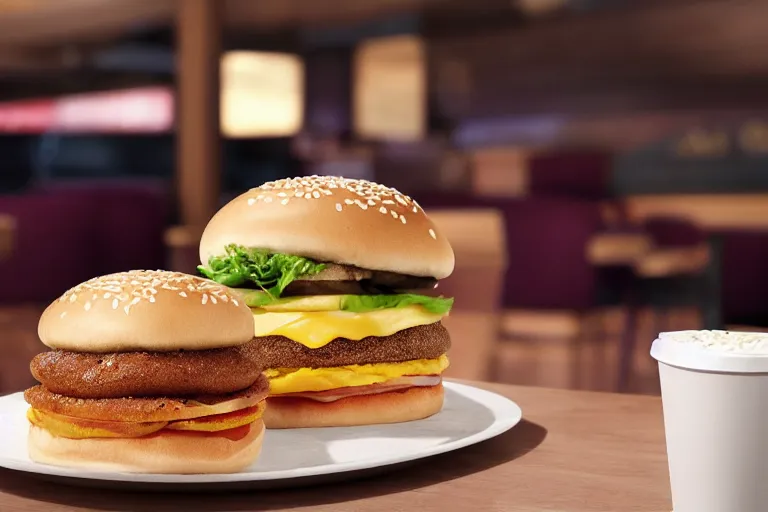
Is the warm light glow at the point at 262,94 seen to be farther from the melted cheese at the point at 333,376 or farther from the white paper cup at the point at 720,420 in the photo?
the white paper cup at the point at 720,420

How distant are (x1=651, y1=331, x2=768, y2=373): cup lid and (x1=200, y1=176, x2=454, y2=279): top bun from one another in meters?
0.59

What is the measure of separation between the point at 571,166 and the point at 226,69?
288cm

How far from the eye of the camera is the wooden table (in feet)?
3.18

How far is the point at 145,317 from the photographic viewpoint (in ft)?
3.29

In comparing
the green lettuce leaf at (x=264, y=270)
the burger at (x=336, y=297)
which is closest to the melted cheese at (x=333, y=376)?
the burger at (x=336, y=297)

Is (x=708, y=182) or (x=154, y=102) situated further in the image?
(x=154, y=102)

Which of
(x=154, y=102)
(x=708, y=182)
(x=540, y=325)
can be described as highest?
(x=154, y=102)

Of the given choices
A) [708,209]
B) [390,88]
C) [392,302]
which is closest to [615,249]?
[708,209]

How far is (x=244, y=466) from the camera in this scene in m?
1.03

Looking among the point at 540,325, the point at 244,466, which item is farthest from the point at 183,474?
the point at 540,325

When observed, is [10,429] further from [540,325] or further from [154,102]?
[154,102]

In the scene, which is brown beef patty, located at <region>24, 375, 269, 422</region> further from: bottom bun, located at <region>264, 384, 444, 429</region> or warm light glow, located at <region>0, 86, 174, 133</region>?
warm light glow, located at <region>0, 86, 174, 133</region>

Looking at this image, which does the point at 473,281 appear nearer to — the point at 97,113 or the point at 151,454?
the point at 151,454

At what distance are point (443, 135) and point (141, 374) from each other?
7.19 meters
